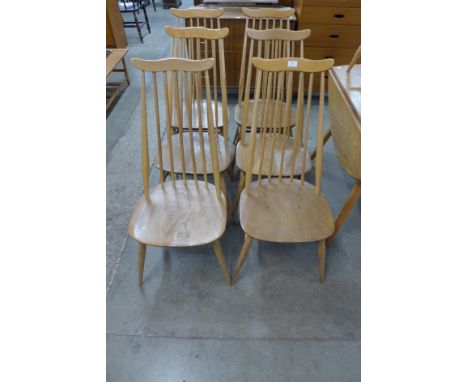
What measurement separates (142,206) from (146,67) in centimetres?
58

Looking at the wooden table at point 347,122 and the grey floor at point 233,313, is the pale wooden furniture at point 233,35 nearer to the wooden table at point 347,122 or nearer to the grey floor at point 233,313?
the wooden table at point 347,122

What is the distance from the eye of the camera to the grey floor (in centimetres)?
124

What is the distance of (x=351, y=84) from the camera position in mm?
1565

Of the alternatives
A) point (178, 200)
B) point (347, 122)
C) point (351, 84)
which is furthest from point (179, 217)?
point (351, 84)

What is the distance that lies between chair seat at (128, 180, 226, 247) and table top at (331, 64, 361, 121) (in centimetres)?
76

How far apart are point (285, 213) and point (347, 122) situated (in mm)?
557

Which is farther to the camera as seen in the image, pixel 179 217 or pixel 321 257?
pixel 321 257

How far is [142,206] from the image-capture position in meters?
1.32

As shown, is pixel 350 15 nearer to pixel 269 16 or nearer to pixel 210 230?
pixel 269 16

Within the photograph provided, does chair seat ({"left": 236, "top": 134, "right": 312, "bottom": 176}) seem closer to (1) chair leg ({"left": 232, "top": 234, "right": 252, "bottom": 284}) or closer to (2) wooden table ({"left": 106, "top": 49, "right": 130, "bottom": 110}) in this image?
(1) chair leg ({"left": 232, "top": 234, "right": 252, "bottom": 284})

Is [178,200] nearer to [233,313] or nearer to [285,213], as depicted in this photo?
[285,213]

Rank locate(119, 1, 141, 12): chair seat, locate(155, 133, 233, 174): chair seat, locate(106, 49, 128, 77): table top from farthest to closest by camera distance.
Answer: locate(119, 1, 141, 12): chair seat → locate(106, 49, 128, 77): table top → locate(155, 133, 233, 174): chair seat

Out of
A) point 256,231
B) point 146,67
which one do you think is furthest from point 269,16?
point 256,231

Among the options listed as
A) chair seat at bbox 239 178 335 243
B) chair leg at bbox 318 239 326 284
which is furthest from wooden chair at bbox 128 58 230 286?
A: chair leg at bbox 318 239 326 284
